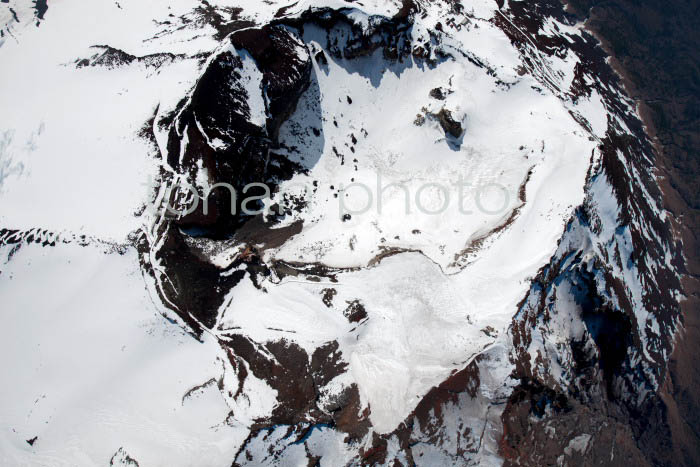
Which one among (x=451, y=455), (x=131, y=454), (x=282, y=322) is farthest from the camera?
(x=282, y=322)

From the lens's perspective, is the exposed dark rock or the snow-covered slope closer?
the snow-covered slope

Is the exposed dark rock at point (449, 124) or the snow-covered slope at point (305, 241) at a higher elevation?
the exposed dark rock at point (449, 124)

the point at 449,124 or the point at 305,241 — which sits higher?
the point at 449,124

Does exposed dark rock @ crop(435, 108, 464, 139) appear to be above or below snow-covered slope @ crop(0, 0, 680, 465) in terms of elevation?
above

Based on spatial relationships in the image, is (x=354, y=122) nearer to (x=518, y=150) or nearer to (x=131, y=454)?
(x=518, y=150)

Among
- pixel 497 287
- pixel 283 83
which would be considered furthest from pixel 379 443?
pixel 283 83

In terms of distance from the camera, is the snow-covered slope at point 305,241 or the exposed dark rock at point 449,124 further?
the exposed dark rock at point 449,124

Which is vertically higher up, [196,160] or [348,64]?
[348,64]

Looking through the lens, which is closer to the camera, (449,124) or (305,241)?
(305,241)
